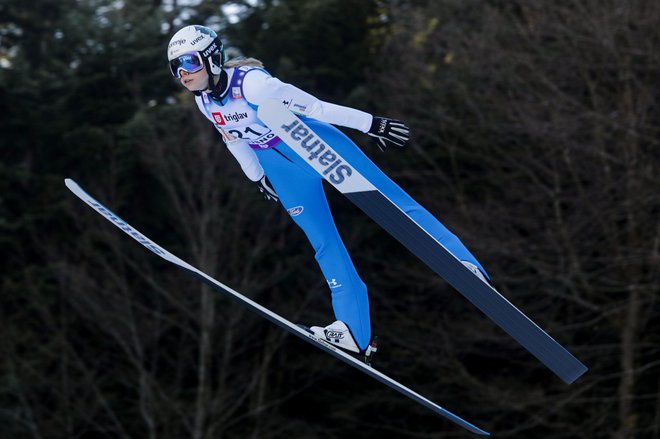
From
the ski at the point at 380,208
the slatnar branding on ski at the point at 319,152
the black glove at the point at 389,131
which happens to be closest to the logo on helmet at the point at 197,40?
the ski at the point at 380,208

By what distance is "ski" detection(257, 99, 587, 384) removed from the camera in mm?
4414

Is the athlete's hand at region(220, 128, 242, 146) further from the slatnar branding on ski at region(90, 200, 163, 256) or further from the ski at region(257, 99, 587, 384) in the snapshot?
the slatnar branding on ski at region(90, 200, 163, 256)

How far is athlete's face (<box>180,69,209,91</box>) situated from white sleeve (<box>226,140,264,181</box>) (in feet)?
1.40

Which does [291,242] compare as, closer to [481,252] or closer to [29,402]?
[481,252]

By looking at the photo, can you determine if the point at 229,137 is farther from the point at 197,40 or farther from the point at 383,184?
the point at 383,184

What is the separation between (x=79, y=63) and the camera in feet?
52.1

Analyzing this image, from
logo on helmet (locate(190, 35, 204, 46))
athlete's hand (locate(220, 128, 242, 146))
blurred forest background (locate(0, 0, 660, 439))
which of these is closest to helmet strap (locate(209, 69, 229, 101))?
logo on helmet (locate(190, 35, 204, 46))

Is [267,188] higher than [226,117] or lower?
lower

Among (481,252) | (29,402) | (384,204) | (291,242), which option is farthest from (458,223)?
(384,204)

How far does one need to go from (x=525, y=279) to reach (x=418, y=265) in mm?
2489

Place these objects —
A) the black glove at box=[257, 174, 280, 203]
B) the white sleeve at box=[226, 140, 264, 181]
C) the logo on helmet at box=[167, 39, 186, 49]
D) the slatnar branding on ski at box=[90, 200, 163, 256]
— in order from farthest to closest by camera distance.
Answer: the slatnar branding on ski at box=[90, 200, 163, 256], the black glove at box=[257, 174, 280, 203], the white sleeve at box=[226, 140, 264, 181], the logo on helmet at box=[167, 39, 186, 49]

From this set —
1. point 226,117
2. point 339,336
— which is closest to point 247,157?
point 226,117

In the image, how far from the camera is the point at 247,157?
4988 mm

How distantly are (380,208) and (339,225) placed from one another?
995 centimetres
